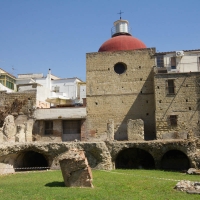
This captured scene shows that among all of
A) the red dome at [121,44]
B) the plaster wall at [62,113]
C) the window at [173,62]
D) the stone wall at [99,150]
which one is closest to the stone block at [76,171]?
the stone wall at [99,150]

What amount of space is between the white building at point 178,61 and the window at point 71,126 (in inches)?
441

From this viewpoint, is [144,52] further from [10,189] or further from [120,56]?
[10,189]

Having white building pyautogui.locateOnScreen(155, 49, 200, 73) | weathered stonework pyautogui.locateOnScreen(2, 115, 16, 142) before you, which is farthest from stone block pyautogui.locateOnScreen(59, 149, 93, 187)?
white building pyautogui.locateOnScreen(155, 49, 200, 73)

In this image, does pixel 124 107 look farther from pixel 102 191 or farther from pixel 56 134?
pixel 102 191

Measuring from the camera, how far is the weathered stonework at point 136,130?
26150 millimetres

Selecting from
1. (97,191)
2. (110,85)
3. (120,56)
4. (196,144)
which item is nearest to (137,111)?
(110,85)

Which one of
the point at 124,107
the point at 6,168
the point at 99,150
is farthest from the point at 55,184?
the point at 124,107

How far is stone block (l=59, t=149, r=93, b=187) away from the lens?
43.5 ft

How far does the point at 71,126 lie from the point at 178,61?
566 inches

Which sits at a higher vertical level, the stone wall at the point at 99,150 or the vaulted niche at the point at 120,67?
the vaulted niche at the point at 120,67

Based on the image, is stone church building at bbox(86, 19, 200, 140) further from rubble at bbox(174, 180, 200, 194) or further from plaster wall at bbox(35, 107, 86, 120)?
rubble at bbox(174, 180, 200, 194)

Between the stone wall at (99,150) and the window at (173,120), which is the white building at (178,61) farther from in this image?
the stone wall at (99,150)

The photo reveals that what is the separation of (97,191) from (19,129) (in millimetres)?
17241

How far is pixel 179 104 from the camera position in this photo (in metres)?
27.1
